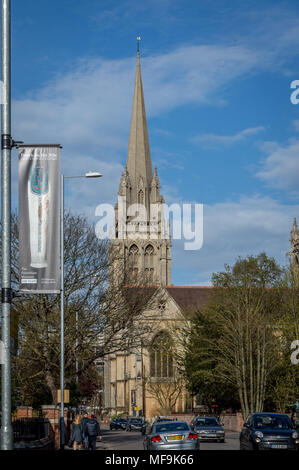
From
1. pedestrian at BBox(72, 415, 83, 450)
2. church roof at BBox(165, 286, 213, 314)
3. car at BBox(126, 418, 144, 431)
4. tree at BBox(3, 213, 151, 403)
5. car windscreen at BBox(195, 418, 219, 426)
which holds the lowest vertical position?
car at BBox(126, 418, 144, 431)

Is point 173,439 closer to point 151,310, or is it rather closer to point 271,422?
point 271,422

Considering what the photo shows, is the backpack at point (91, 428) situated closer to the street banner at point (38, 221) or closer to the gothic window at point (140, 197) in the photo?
the street banner at point (38, 221)

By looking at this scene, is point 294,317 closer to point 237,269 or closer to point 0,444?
point 237,269

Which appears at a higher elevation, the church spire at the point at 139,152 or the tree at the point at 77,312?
the church spire at the point at 139,152

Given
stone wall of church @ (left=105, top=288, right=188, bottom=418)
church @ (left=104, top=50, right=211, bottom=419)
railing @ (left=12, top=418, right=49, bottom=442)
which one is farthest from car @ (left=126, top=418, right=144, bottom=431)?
railing @ (left=12, top=418, right=49, bottom=442)

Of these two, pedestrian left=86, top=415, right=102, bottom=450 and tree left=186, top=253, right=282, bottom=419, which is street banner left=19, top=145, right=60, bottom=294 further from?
tree left=186, top=253, right=282, bottom=419

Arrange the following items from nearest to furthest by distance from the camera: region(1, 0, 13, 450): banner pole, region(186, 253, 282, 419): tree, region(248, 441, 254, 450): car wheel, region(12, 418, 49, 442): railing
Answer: region(1, 0, 13, 450): banner pole, region(12, 418, 49, 442): railing, region(248, 441, 254, 450): car wheel, region(186, 253, 282, 419): tree

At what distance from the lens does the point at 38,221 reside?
13.0 meters

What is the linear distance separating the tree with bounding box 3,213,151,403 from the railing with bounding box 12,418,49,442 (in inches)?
391

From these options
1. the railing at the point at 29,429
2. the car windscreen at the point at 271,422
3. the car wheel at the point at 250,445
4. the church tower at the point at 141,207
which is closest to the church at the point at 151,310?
the church tower at the point at 141,207

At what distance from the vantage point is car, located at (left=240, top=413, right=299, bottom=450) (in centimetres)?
2127

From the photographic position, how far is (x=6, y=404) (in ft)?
38.7

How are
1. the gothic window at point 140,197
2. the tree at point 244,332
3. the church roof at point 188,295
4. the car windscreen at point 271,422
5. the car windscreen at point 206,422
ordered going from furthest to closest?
the gothic window at point 140,197 → the church roof at point 188,295 → the tree at point 244,332 → the car windscreen at point 206,422 → the car windscreen at point 271,422

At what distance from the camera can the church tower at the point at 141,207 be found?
109 metres
